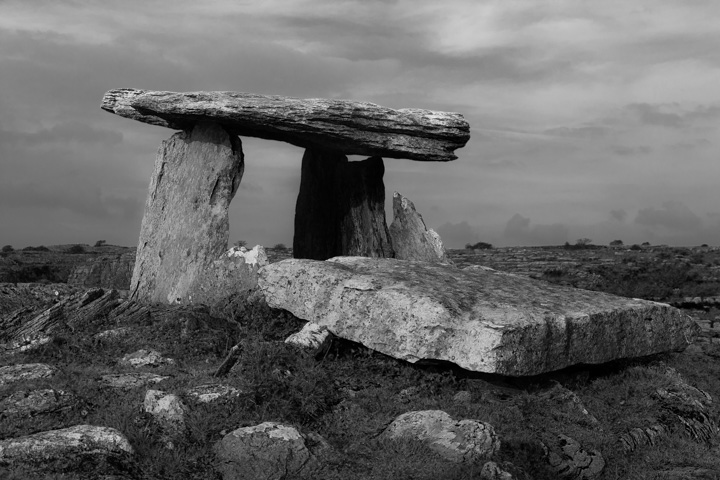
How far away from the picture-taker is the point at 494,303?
16.6m

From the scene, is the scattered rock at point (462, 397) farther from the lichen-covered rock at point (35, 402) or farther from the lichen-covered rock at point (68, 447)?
the lichen-covered rock at point (35, 402)

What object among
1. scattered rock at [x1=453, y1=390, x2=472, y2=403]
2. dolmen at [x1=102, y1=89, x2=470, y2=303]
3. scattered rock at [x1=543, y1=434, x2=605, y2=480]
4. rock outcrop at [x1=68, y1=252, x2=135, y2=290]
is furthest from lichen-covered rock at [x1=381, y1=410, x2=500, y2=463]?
rock outcrop at [x1=68, y1=252, x2=135, y2=290]

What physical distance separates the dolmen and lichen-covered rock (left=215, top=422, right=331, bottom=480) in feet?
26.7

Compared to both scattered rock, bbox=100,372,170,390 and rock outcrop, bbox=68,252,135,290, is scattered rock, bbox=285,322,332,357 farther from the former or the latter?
rock outcrop, bbox=68,252,135,290

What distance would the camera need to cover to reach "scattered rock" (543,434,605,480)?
1349 cm

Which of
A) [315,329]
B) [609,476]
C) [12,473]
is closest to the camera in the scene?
[12,473]

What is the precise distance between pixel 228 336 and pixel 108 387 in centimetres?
379

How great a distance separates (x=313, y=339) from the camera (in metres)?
16.2

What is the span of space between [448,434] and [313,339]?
388 cm

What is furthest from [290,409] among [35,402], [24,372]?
[24,372]

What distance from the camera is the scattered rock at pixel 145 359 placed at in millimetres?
16531

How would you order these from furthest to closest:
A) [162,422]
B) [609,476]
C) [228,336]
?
[228,336] → [609,476] → [162,422]

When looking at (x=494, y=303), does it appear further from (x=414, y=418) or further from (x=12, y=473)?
(x=12, y=473)

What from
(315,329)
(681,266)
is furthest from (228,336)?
(681,266)
